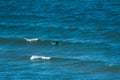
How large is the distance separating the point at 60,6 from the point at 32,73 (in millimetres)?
18275

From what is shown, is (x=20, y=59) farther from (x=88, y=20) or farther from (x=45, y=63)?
(x=88, y=20)

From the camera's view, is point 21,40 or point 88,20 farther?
point 88,20

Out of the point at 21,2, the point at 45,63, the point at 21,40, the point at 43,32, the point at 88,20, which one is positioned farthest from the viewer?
the point at 21,2

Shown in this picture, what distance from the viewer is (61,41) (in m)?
25.0

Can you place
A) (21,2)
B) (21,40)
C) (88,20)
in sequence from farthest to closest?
(21,2) < (88,20) < (21,40)

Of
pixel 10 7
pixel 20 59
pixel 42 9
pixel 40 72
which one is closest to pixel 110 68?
pixel 40 72

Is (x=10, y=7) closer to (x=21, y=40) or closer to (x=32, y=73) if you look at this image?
(x=21, y=40)

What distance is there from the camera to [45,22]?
30.8 metres

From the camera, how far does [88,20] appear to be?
30.3 m

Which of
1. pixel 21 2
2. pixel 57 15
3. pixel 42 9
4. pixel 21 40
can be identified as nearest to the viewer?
pixel 21 40

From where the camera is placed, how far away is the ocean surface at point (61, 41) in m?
19.7

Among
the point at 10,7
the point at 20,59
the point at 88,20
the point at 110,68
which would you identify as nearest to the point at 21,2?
the point at 10,7

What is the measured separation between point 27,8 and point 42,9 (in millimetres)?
1532

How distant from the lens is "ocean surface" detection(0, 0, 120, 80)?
19.7m
